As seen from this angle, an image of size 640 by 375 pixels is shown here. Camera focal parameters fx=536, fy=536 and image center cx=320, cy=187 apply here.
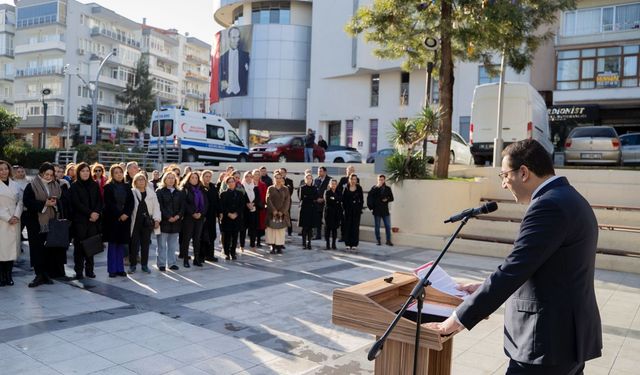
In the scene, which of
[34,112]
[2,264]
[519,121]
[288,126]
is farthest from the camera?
[34,112]

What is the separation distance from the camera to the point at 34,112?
2308 inches

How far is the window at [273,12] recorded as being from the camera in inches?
1732

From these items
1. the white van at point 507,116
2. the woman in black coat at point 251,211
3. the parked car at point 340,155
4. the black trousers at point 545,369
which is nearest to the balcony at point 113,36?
the parked car at point 340,155

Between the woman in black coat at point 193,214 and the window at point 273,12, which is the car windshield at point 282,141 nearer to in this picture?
the woman in black coat at point 193,214

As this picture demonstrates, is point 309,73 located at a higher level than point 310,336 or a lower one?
higher

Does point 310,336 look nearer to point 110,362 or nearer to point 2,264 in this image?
point 110,362

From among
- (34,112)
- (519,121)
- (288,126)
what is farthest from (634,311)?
(34,112)

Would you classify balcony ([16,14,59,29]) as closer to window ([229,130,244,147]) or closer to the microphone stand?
window ([229,130,244,147])

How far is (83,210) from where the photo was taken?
859 cm

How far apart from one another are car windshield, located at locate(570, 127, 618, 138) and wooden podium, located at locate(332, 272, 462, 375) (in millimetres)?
18085

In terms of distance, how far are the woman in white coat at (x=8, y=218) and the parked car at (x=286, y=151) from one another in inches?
639

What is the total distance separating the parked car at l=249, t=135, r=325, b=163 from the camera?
24062 millimetres

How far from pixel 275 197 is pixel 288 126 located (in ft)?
122

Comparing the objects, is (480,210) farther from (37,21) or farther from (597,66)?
(37,21)
